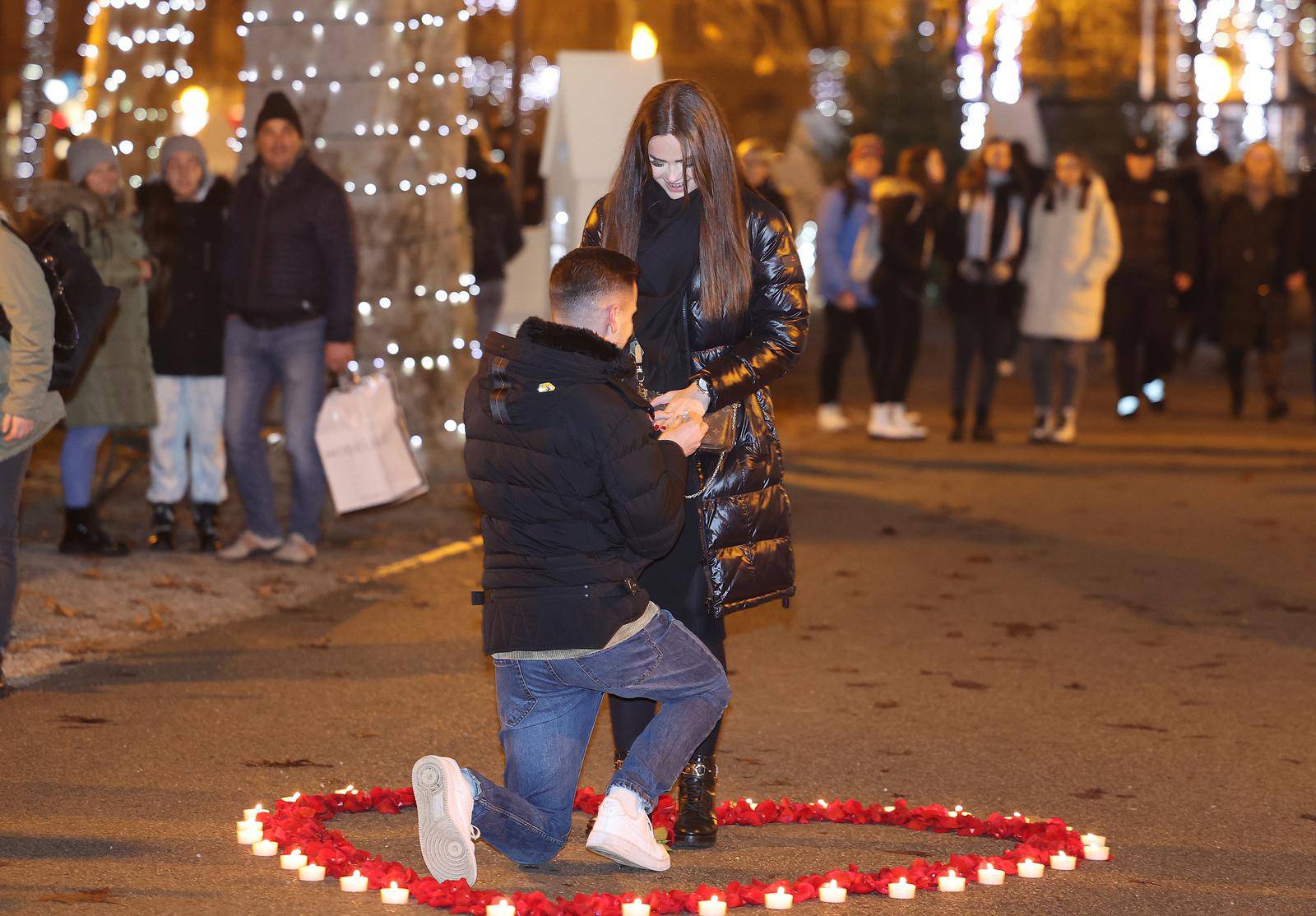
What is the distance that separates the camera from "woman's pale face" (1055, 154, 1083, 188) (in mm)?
14469

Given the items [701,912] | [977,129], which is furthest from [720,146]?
[977,129]

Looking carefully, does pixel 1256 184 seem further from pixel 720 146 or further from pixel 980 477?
pixel 720 146

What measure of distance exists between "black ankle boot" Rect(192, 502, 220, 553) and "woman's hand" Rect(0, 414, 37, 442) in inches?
131

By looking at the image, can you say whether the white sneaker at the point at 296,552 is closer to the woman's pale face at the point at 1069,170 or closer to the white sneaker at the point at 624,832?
the white sneaker at the point at 624,832

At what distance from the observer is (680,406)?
496 centimetres

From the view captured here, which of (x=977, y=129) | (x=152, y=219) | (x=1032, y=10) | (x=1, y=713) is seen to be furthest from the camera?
(x=1032, y=10)

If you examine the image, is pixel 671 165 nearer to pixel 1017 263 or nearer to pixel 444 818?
pixel 444 818

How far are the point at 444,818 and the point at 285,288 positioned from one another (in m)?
4.78

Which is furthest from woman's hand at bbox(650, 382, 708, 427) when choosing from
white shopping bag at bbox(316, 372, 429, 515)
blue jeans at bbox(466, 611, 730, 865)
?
white shopping bag at bbox(316, 372, 429, 515)

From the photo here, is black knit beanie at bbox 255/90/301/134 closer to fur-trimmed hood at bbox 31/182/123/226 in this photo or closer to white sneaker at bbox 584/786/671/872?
fur-trimmed hood at bbox 31/182/123/226

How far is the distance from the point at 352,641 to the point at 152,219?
9.47 ft

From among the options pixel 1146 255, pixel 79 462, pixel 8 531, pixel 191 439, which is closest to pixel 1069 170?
pixel 1146 255

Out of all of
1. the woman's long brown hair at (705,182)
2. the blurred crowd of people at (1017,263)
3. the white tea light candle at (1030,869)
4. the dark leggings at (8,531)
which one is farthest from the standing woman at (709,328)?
the blurred crowd of people at (1017,263)

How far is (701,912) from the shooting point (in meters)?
4.58
